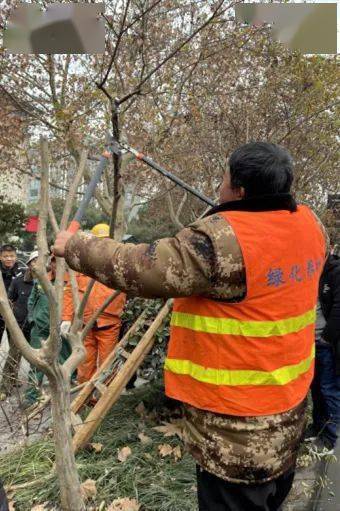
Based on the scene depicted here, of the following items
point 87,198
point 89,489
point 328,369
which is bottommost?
point 89,489

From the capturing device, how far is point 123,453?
3254 millimetres

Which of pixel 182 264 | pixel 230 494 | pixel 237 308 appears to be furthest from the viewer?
pixel 230 494

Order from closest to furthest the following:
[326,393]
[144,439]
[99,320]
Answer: [144,439], [326,393], [99,320]

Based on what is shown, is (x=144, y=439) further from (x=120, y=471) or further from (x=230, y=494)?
(x=230, y=494)

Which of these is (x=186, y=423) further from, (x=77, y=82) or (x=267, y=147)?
(x=77, y=82)

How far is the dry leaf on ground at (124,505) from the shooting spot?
106 inches

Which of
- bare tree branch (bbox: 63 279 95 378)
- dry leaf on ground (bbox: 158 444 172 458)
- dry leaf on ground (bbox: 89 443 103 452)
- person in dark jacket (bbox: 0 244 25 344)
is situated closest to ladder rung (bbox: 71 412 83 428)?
dry leaf on ground (bbox: 89 443 103 452)

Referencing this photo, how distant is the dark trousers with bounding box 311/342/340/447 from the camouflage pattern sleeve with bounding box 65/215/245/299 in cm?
268

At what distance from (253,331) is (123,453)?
200cm

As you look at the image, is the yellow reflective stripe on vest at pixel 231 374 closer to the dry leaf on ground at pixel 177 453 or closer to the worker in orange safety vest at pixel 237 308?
the worker in orange safety vest at pixel 237 308

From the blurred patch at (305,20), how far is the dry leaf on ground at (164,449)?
107 inches

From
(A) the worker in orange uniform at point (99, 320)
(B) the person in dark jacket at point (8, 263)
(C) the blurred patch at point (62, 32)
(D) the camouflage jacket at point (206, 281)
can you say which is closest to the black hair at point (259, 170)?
(D) the camouflage jacket at point (206, 281)

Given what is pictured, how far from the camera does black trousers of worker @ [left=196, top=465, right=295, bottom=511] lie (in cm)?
179

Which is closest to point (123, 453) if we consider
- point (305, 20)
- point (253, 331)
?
point (253, 331)
